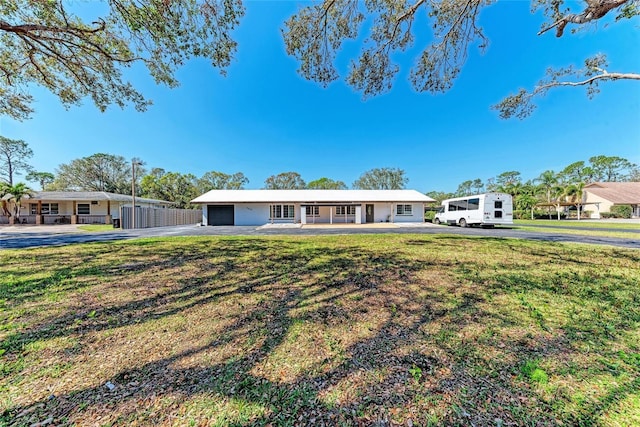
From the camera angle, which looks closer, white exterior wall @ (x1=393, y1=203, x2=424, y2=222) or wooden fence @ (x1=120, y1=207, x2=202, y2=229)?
wooden fence @ (x1=120, y1=207, x2=202, y2=229)

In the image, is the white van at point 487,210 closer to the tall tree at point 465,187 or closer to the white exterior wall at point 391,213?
the white exterior wall at point 391,213

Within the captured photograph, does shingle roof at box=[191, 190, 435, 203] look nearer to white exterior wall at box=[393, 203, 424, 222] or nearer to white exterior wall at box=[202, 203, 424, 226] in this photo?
white exterior wall at box=[202, 203, 424, 226]

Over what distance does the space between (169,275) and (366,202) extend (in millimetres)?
19727

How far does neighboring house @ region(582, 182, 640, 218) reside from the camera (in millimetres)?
34875

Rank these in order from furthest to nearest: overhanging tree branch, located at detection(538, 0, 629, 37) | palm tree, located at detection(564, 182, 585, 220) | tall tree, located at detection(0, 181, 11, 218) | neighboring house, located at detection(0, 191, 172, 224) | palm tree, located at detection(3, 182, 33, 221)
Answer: palm tree, located at detection(564, 182, 585, 220) < neighboring house, located at detection(0, 191, 172, 224) < tall tree, located at detection(0, 181, 11, 218) < palm tree, located at detection(3, 182, 33, 221) < overhanging tree branch, located at detection(538, 0, 629, 37)

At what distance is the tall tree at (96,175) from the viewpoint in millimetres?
37219

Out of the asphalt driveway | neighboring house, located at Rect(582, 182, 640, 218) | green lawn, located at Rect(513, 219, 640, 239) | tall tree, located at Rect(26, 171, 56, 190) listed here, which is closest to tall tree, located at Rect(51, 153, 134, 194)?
tall tree, located at Rect(26, 171, 56, 190)

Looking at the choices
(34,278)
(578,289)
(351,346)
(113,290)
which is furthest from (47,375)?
(578,289)

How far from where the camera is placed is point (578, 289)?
4379 mm

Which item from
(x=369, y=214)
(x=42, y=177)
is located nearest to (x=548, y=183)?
(x=369, y=214)

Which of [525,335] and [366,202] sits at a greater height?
[366,202]

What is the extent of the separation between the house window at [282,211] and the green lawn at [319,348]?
17.6 metres

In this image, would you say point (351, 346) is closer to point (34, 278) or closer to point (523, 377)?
point (523, 377)

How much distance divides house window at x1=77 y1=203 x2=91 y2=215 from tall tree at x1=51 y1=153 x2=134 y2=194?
17052 mm
